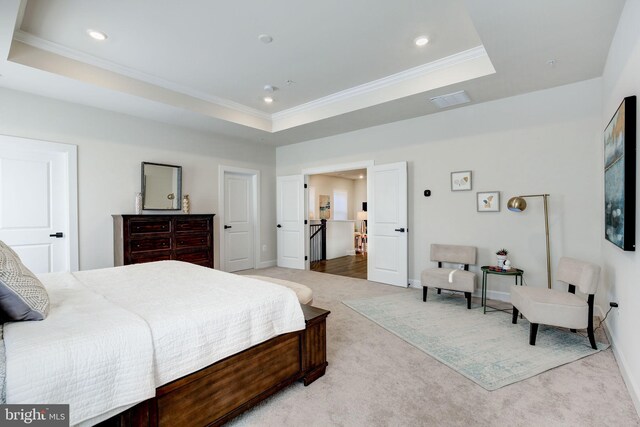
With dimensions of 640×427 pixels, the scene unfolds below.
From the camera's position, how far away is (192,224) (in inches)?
182

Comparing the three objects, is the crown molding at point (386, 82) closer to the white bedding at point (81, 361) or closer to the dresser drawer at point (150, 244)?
the dresser drawer at point (150, 244)

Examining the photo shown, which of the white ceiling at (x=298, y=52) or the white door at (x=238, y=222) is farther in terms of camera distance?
the white door at (x=238, y=222)

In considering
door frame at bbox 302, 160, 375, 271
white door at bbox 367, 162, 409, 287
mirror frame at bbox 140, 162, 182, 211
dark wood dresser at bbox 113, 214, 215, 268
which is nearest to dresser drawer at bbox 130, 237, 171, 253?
dark wood dresser at bbox 113, 214, 215, 268

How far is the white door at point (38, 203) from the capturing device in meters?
3.56

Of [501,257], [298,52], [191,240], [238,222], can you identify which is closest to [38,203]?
[191,240]

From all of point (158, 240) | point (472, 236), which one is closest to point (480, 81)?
point (472, 236)

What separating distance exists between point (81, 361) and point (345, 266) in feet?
19.2

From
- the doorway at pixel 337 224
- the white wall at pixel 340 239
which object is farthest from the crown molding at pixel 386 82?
the white wall at pixel 340 239

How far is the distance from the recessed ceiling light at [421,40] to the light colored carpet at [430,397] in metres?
2.96

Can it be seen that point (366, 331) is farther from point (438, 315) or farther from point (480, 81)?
point (480, 81)

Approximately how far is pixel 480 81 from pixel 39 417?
13.9 feet

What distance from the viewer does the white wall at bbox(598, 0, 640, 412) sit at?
191cm

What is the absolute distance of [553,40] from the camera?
262 centimetres

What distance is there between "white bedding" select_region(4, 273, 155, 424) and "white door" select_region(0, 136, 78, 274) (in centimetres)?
319
